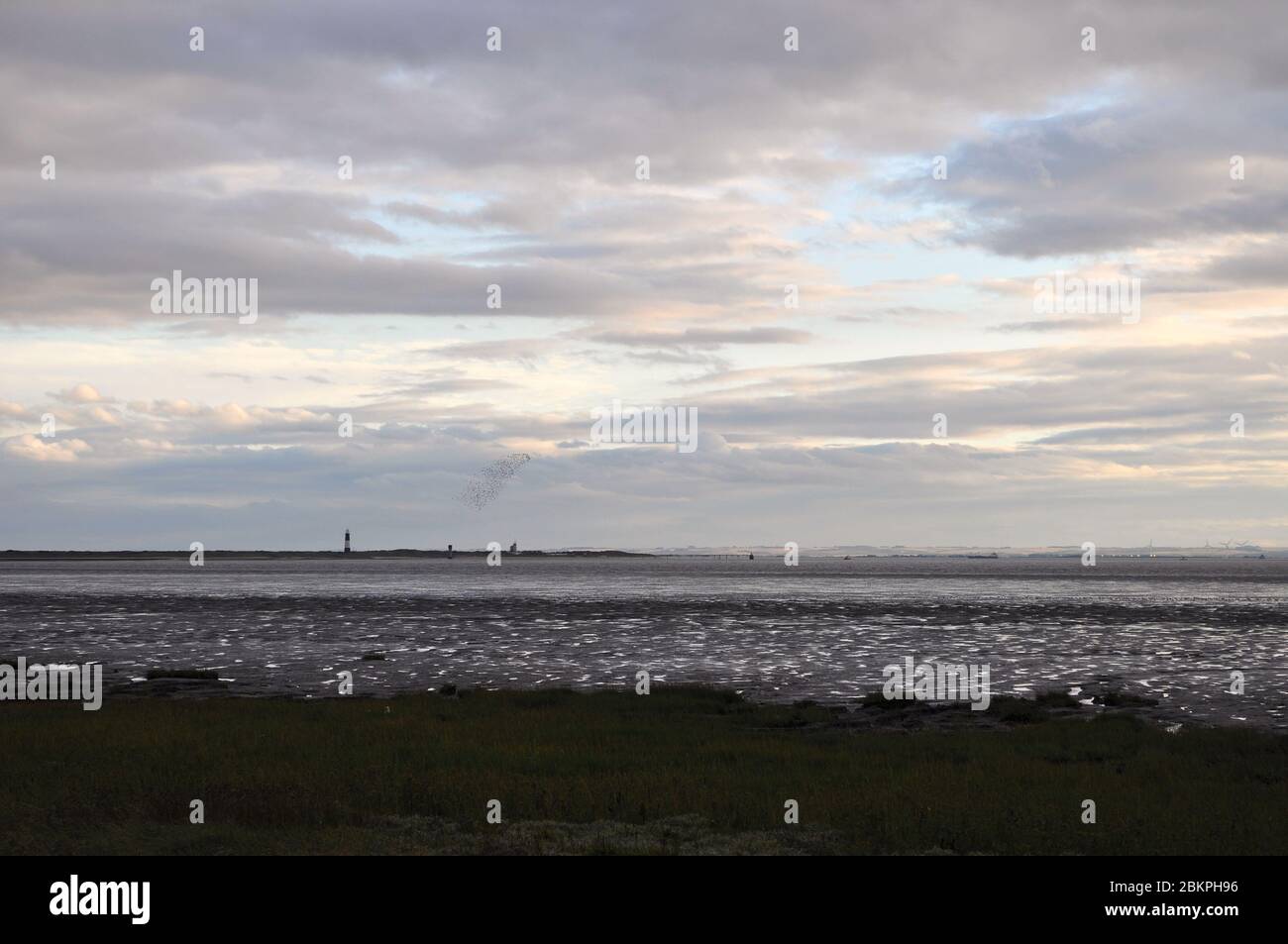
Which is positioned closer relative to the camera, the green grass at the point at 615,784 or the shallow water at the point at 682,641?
the green grass at the point at 615,784

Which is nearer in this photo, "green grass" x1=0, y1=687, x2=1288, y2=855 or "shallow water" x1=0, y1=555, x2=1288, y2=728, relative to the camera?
"green grass" x1=0, y1=687, x2=1288, y2=855

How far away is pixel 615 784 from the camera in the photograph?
2236cm

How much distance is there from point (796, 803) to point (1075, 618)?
70223 millimetres

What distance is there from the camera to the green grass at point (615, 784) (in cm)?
1780

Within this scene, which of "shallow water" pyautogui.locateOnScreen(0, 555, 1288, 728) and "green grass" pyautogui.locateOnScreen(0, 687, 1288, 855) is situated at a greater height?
"green grass" pyautogui.locateOnScreen(0, 687, 1288, 855)

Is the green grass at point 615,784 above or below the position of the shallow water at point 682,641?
above

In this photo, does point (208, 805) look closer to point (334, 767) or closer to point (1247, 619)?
point (334, 767)

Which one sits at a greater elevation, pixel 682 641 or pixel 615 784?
pixel 615 784

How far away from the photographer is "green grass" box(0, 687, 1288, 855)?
58.4 feet
